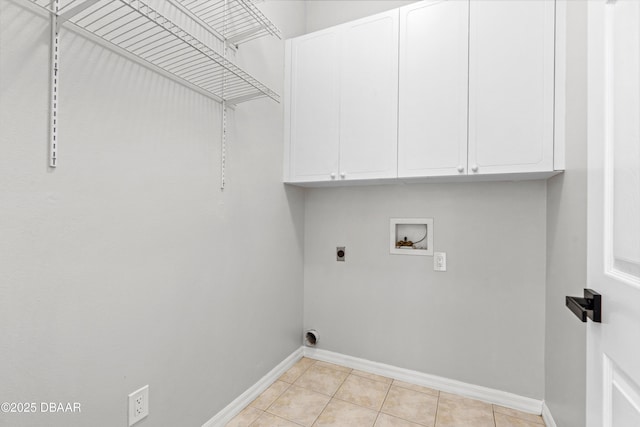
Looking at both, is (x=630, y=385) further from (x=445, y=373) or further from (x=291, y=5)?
(x=291, y=5)

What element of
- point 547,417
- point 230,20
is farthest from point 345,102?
point 547,417

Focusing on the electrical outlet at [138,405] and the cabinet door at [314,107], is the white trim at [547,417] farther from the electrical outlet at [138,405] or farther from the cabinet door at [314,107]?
the electrical outlet at [138,405]

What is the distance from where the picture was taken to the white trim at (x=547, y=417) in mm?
1494

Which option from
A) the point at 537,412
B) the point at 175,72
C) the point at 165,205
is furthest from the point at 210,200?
the point at 537,412

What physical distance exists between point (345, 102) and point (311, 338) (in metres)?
1.68

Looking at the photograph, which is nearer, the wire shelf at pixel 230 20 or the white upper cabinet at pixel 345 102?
the wire shelf at pixel 230 20

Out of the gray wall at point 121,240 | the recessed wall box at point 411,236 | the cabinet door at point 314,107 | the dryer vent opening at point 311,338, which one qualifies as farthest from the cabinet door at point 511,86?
the dryer vent opening at point 311,338

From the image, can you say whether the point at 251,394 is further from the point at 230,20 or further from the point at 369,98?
the point at 230,20

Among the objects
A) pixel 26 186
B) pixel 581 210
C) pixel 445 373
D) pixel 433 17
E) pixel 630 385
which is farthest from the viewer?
pixel 445 373

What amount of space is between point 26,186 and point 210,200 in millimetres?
681

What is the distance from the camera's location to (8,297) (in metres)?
0.81

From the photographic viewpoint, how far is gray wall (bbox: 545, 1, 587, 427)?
1.13 metres

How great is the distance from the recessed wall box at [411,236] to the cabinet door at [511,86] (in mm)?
533

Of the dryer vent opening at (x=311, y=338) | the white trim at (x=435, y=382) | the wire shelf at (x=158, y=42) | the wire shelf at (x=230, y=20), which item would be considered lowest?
the white trim at (x=435, y=382)
